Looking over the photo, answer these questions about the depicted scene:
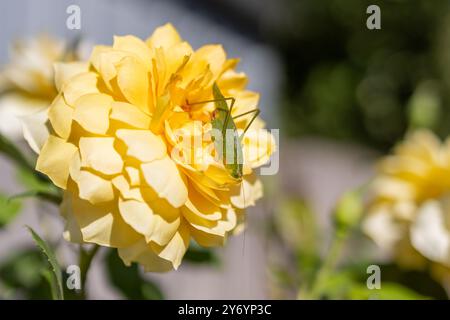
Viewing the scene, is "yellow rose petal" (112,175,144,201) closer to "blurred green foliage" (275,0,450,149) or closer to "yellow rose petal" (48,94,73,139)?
"yellow rose petal" (48,94,73,139)

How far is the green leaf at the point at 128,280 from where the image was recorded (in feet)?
1.51

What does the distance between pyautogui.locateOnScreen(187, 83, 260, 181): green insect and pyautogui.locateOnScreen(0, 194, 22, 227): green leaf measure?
0.20 metres

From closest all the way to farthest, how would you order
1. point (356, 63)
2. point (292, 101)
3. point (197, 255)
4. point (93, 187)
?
1. point (93, 187)
2. point (197, 255)
3. point (356, 63)
4. point (292, 101)

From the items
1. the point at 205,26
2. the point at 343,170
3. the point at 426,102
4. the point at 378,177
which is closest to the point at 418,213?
the point at 378,177

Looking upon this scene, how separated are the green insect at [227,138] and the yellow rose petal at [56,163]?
0.26 ft

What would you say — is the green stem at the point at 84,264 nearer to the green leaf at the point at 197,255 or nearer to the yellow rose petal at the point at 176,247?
the yellow rose petal at the point at 176,247

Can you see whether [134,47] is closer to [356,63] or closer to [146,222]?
[146,222]

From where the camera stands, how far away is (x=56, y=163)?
0.30 meters

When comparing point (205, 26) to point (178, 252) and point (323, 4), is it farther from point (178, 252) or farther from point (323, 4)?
point (323, 4)

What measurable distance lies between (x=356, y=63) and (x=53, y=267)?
369cm

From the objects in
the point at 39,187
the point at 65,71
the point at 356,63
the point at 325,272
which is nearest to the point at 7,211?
the point at 39,187

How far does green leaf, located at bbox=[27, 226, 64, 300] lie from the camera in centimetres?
30

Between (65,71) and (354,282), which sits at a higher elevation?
(65,71)

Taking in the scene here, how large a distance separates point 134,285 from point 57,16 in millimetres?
701
